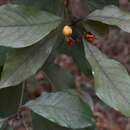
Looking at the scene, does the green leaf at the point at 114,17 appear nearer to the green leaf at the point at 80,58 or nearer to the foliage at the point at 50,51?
the foliage at the point at 50,51

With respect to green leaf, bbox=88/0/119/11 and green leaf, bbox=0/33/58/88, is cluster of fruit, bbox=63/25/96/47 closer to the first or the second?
green leaf, bbox=0/33/58/88

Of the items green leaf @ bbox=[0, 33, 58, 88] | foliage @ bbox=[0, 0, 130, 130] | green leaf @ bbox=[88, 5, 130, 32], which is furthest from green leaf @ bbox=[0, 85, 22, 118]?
green leaf @ bbox=[88, 5, 130, 32]

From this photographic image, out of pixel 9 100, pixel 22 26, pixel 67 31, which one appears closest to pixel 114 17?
pixel 67 31

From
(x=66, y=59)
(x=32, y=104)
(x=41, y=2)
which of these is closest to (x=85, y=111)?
(x=32, y=104)

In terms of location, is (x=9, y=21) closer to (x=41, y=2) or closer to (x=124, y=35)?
(x=41, y=2)

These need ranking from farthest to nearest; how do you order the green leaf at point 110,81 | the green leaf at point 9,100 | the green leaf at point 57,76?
the green leaf at point 57,76
the green leaf at point 9,100
the green leaf at point 110,81

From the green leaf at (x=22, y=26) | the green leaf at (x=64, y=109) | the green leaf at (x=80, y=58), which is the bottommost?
the green leaf at (x=64, y=109)

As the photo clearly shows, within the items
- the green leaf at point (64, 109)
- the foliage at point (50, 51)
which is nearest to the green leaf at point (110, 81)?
the foliage at point (50, 51)
